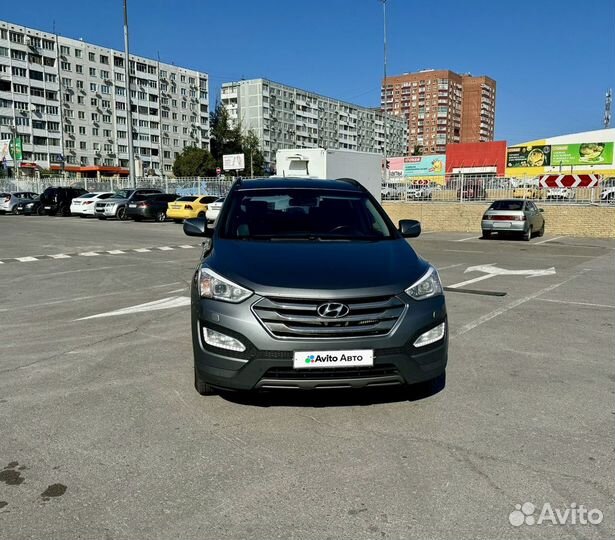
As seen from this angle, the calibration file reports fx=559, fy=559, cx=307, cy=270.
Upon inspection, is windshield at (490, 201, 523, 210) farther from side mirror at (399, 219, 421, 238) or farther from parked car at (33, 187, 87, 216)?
parked car at (33, 187, 87, 216)

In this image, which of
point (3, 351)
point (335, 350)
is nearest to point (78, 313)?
point (3, 351)

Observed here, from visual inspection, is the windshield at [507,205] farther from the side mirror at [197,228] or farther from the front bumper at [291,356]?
the front bumper at [291,356]

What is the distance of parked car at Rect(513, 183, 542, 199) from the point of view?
23.4 metres

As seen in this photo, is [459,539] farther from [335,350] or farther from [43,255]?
[43,255]

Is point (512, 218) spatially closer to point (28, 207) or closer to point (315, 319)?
point (315, 319)

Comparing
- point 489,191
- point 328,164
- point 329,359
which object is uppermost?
point 328,164

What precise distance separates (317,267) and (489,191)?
2282 cm

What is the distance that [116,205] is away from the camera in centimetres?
3034

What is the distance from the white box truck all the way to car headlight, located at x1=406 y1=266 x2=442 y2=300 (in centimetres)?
1739

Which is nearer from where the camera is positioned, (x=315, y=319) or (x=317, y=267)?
(x=315, y=319)

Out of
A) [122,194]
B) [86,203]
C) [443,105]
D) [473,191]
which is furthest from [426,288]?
[443,105]

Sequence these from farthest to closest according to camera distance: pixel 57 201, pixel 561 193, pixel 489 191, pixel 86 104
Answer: pixel 86 104 → pixel 57 201 → pixel 489 191 → pixel 561 193

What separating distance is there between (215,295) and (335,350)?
0.90 m

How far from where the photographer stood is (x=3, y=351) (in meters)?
5.53
